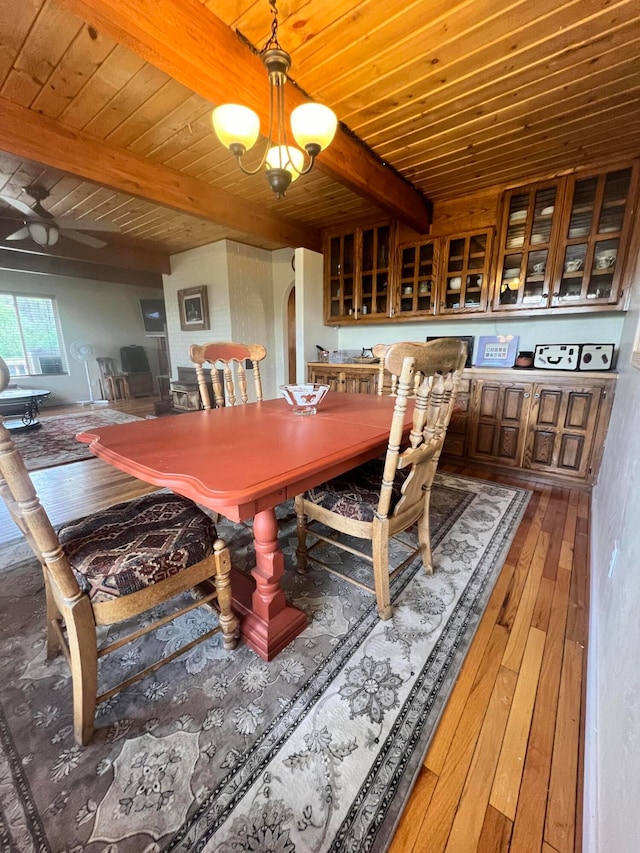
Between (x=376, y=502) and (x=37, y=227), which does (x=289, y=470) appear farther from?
(x=37, y=227)

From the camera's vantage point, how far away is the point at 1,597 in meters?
1.52

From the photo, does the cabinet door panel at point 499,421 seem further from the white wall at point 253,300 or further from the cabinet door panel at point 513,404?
the white wall at point 253,300

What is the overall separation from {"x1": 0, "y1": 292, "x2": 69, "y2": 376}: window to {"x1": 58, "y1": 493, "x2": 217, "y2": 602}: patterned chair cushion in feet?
24.3

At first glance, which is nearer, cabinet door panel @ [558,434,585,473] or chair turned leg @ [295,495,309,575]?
chair turned leg @ [295,495,309,575]

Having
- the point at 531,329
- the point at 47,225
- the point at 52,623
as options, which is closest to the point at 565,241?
the point at 531,329

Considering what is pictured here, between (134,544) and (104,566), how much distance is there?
10 centimetres

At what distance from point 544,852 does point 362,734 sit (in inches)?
17.7

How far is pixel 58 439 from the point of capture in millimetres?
4199

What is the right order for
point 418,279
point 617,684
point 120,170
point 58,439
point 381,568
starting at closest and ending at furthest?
1. point 617,684
2. point 381,568
3. point 120,170
4. point 418,279
5. point 58,439

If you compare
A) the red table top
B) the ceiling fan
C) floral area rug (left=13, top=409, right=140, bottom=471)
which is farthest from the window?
the red table top

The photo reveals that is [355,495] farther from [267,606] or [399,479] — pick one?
[267,606]

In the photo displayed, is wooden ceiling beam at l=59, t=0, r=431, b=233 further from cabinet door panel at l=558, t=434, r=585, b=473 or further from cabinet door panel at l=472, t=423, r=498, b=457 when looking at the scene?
cabinet door panel at l=558, t=434, r=585, b=473

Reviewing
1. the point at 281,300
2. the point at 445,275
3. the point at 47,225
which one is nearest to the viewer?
Answer: the point at 445,275

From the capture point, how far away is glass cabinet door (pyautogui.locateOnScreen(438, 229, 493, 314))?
2.96m
